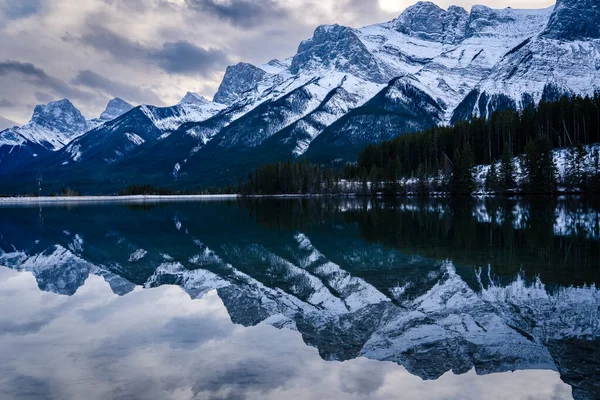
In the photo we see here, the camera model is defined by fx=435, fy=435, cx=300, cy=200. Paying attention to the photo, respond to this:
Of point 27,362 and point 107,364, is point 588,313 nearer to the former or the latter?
point 107,364

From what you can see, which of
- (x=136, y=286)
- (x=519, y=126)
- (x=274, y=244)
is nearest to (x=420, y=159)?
(x=519, y=126)

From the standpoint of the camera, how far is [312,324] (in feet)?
48.5

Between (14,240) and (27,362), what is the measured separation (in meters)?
38.5

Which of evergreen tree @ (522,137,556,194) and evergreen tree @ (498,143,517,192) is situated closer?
evergreen tree @ (522,137,556,194)

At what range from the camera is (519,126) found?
153 meters

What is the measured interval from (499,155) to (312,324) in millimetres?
159802

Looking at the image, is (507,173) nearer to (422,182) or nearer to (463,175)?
(463,175)

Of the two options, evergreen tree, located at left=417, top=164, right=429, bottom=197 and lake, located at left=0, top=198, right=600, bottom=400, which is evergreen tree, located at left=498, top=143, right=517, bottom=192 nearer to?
evergreen tree, located at left=417, top=164, right=429, bottom=197

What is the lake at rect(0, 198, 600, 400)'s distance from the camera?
10180 millimetres

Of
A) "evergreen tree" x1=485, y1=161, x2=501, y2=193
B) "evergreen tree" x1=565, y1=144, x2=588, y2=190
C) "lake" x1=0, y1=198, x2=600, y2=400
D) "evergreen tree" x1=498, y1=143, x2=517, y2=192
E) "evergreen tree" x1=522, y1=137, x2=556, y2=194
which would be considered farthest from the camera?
"evergreen tree" x1=485, y1=161, x2=501, y2=193

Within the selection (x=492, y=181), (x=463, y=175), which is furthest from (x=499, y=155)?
(x=492, y=181)

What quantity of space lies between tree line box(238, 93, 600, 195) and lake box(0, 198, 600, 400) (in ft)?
332

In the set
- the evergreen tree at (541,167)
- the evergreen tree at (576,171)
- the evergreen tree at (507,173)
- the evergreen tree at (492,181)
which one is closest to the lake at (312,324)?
the evergreen tree at (576,171)

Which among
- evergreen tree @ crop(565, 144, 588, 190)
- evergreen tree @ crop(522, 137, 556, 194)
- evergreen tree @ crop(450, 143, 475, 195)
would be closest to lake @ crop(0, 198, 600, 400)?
evergreen tree @ crop(565, 144, 588, 190)
